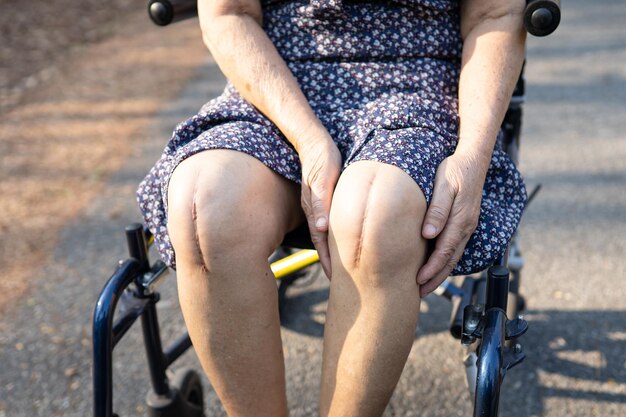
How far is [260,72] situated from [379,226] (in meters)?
0.48

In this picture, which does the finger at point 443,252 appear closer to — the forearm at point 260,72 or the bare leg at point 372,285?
the bare leg at point 372,285

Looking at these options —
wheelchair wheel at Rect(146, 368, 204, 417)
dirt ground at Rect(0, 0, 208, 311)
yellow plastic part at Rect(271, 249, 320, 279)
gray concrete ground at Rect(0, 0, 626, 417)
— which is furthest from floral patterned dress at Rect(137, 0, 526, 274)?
dirt ground at Rect(0, 0, 208, 311)

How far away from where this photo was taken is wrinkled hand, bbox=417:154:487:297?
1.22 meters

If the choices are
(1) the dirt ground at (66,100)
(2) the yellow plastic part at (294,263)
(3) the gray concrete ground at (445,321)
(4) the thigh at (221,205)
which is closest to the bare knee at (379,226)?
(4) the thigh at (221,205)

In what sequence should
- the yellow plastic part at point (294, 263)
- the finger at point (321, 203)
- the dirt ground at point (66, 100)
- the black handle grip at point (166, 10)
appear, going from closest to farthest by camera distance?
the finger at point (321, 203)
the black handle grip at point (166, 10)
the yellow plastic part at point (294, 263)
the dirt ground at point (66, 100)

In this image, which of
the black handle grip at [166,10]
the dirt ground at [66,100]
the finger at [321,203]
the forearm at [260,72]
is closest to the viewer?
the finger at [321,203]

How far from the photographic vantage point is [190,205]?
1216 millimetres

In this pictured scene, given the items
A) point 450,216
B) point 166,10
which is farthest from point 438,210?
point 166,10

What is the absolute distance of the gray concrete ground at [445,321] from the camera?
6.34 feet

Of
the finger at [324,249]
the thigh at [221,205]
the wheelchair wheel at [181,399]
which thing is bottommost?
the wheelchair wheel at [181,399]

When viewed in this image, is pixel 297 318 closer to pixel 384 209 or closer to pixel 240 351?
pixel 240 351

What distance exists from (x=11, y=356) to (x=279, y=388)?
4.06 feet

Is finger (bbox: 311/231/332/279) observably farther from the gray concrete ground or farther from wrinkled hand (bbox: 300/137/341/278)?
the gray concrete ground

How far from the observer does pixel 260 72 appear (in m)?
1.45
